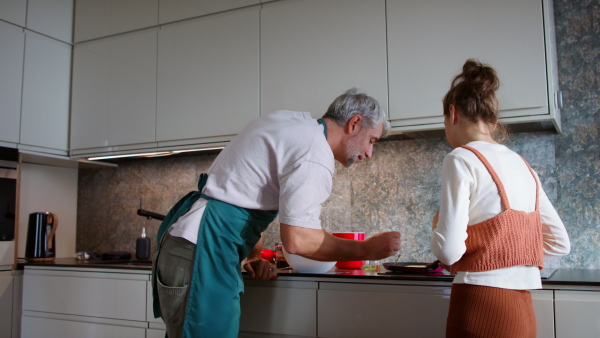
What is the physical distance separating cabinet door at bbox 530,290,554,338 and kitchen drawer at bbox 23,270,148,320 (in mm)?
1505

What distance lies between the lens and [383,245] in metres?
1.60

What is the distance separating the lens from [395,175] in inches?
98.7

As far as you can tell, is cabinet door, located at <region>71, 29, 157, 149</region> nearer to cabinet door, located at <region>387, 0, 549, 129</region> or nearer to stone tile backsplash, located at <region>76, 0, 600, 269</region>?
stone tile backsplash, located at <region>76, 0, 600, 269</region>

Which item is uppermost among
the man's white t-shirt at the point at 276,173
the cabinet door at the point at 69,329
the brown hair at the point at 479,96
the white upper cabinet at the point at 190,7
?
the white upper cabinet at the point at 190,7

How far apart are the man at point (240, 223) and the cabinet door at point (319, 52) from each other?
27.9 inches

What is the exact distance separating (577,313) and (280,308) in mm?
964

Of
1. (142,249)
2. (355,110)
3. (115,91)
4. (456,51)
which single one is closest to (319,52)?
(456,51)

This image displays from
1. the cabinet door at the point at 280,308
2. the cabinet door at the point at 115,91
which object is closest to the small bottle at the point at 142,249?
the cabinet door at the point at 115,91

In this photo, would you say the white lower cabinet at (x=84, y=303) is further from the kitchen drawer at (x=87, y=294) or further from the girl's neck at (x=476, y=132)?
the girl's neck at (x=476, y=132)

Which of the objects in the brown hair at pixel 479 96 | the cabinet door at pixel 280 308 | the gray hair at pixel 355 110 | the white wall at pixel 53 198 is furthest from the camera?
the white wall at pixel 53 198

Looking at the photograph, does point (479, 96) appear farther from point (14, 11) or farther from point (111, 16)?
point (14, 11)

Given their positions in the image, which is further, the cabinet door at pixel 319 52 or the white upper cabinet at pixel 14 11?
the white upper cabinet at pixel 14 11

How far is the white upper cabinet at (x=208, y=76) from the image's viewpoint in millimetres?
2490

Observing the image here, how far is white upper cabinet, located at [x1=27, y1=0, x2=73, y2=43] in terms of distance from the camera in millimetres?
2830
